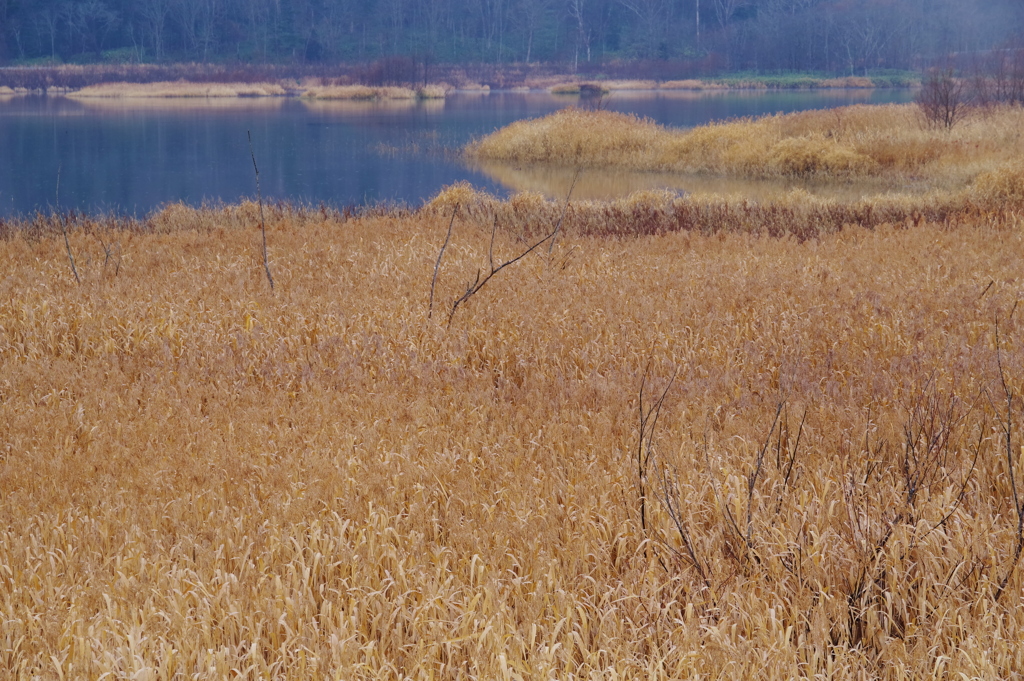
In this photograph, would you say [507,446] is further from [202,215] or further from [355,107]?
[355,107]

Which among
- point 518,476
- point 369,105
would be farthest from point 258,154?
point 369,105

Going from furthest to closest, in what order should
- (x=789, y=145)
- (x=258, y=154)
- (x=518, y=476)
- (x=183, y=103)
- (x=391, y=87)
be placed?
(x=391, y=87)
(x=183, y=103)
(x=258, y=154)
(x=789, y=145)
(x=518, y=476)

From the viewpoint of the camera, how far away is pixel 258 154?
3472 cm

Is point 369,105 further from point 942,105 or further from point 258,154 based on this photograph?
point 942,105

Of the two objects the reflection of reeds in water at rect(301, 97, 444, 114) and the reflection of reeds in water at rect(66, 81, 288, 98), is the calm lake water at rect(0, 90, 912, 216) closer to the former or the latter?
the reflection of reeds in water at rect(301, 97, 444, 114)

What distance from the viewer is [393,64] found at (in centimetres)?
9019

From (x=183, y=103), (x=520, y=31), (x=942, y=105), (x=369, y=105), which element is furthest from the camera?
(x=520, y=31)

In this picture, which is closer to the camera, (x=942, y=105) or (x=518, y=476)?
(x=518, y=476)

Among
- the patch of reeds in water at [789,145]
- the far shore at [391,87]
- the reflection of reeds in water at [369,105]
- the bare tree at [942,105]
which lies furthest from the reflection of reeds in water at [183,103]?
the bare tree at [942,105]

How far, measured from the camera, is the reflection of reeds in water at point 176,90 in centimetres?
7969

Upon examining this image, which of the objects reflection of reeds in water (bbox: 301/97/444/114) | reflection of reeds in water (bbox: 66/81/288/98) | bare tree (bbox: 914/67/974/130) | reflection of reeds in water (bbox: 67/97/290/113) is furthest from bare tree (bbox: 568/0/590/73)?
bare tree (bbox: 914/67/974/130)

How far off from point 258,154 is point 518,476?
3246cm

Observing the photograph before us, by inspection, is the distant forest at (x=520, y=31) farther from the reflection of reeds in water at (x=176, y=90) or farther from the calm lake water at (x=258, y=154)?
the calm lake water at (x=258, y=154)

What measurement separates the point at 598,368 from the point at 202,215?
12.0m
